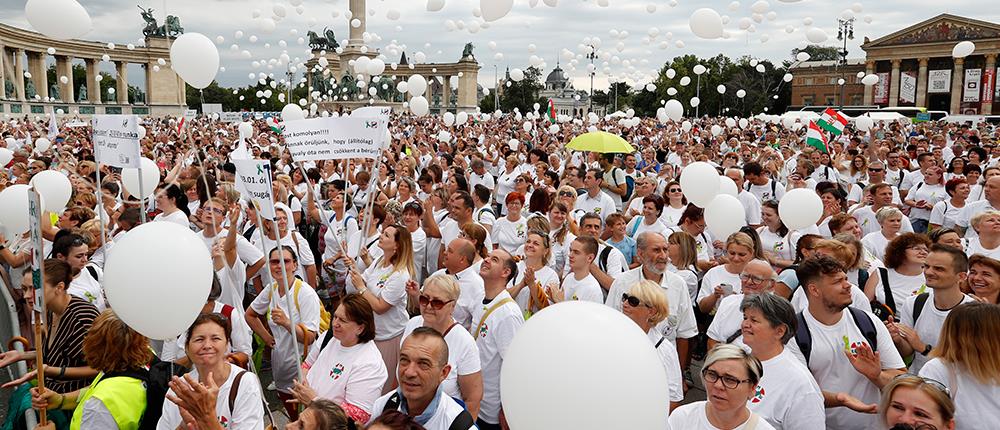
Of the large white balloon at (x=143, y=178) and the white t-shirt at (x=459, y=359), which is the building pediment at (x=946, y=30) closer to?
the large white balloon at (x=143, y=178)

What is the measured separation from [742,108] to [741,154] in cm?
5991

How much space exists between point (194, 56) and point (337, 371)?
2.98m

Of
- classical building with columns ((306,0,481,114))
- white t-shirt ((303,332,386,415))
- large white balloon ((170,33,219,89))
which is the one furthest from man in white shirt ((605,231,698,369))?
classical building with columns ((306,0,481,114))

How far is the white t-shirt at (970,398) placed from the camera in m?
3.15

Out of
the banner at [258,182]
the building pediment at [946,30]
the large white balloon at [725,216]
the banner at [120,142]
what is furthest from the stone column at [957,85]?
the banner at [258,182]

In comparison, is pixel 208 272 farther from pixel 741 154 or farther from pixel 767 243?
pixel 741 154

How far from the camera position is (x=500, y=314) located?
170 inches

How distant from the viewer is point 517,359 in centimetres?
219

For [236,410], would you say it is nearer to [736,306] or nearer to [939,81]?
[736,306]

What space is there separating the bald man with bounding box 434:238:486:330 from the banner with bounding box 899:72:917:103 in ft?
269

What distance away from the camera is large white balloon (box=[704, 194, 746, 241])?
6160 mm

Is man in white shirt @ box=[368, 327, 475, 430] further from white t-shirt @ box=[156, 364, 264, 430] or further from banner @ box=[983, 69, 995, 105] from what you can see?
banner @ box=[983, 69, 995, 105]

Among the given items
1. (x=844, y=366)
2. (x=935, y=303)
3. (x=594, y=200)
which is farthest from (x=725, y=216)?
(x=844, y=366)

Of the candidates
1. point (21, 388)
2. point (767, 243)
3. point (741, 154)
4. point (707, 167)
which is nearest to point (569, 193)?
point (707, 167)
